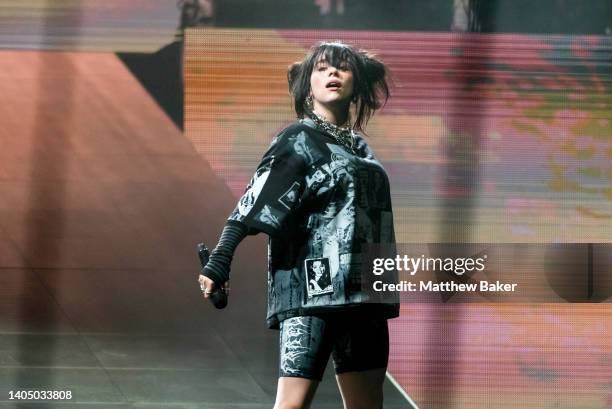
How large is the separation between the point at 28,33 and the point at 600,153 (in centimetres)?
256

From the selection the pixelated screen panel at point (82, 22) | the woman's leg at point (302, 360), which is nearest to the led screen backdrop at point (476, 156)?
the pixelated screen panel at point (82, 22)

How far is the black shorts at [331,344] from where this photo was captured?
3996 mm

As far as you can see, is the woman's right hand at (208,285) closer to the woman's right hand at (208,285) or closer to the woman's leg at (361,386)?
the woman's right hand at (208,285)

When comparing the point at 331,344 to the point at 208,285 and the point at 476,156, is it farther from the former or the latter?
the point at 476,156

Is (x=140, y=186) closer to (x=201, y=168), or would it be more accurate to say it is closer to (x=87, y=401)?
(x=201, y=168)

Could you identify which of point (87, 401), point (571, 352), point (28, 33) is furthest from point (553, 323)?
point (28, 33)

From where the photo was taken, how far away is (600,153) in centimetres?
521

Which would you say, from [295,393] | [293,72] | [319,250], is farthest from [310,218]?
Answer: [293,72]

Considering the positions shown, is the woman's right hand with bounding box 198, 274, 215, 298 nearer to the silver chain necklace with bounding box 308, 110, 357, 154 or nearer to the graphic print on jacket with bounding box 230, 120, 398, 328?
the graphic print on jacket with bounding box 230, 120, 398, 328

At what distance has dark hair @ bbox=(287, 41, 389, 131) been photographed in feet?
14.6

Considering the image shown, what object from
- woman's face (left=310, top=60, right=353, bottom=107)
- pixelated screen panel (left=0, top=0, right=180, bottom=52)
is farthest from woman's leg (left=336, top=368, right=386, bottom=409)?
pixelated screen panel (left=0, top=0, right=180, bottom=52)

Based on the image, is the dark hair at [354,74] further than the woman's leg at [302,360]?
Yes

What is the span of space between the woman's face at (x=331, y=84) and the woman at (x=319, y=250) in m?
0.13

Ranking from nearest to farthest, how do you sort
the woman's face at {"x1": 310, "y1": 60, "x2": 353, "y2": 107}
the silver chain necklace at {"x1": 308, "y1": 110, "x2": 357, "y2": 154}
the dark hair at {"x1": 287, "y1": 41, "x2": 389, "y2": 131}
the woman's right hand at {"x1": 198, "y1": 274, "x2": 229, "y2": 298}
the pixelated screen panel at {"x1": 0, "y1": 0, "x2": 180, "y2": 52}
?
the woman's right hand at {"x1": 198, "y1": 274, "x2": 229, "y2": 298}, the silver chain necklace at {"x1": 308, "y1": 110, "x2": 357, "y2": 154}, the woman's face at {"x1": 310, "y1": 60, "x2": 353, "y2": 107}, the dark hair at {"x1": 287, "y1": 41, "x2": 389, "y2": 131}, the pixelated screen panel at {"x1": 0, "y1": 0, "x2": 180, "y2": 52}
